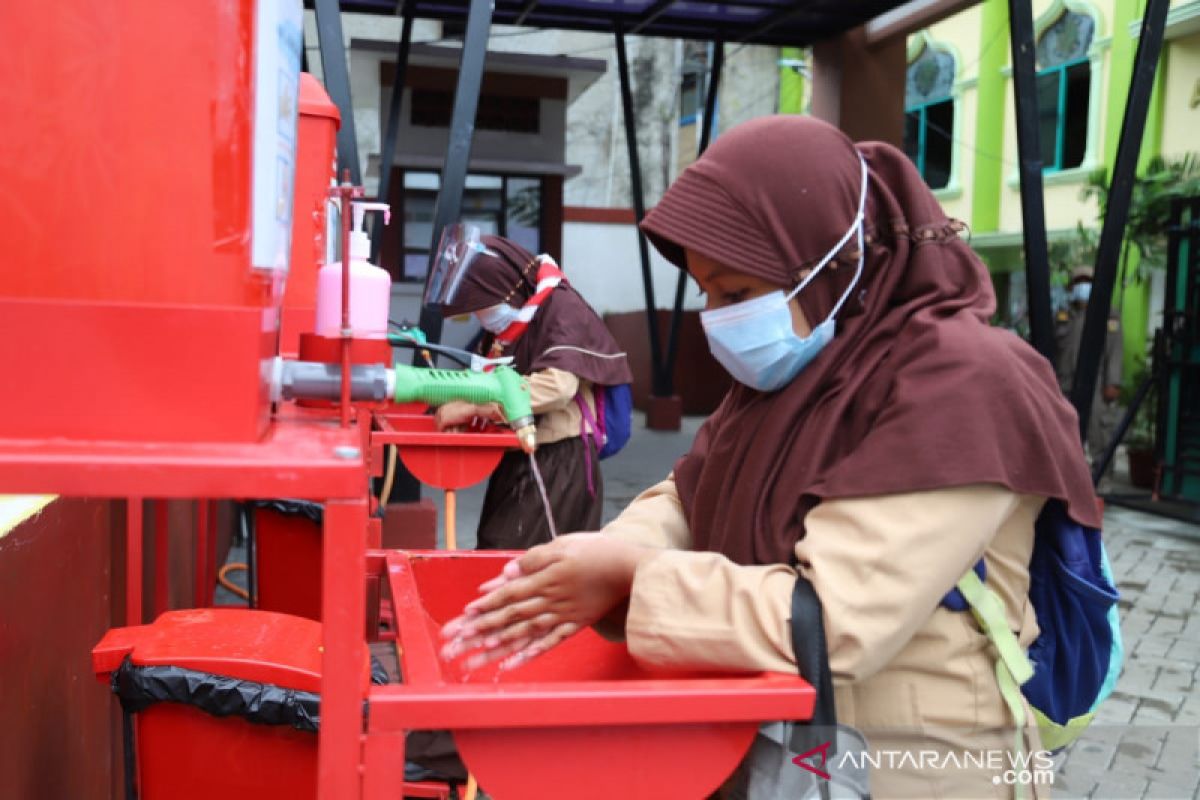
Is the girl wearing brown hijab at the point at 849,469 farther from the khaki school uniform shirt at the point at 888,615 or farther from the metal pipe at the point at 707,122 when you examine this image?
the metal pipe at the point at 707,122

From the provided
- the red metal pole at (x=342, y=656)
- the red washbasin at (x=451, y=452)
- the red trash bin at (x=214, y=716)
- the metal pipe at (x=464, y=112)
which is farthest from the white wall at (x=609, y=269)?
the red metal pole at (x=342, y=656)

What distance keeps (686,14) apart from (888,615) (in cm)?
727

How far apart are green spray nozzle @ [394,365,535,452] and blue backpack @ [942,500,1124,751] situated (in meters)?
0.61

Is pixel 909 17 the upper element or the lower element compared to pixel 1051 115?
lower

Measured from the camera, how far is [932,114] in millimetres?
16641

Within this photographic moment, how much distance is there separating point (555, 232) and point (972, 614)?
10.0m

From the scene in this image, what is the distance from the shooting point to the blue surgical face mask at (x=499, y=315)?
11.4 ft

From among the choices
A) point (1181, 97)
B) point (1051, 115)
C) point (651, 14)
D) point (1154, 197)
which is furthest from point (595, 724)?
point (1051, 115)

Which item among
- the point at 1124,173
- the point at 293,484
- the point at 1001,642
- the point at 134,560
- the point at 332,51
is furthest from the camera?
the point at 1124,173

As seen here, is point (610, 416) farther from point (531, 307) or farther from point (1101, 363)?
point (1101, 363)

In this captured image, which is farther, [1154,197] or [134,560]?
[1154,197]

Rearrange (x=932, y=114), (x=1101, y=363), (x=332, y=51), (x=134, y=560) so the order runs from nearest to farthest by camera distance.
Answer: (x=134, y=560)
(x=332, y=51)
(x=1101, y=363)
(x=932, y=114)

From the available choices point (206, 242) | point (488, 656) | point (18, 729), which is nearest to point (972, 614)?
point (488, 656)

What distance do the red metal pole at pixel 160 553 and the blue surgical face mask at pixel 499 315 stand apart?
1.27 metres
